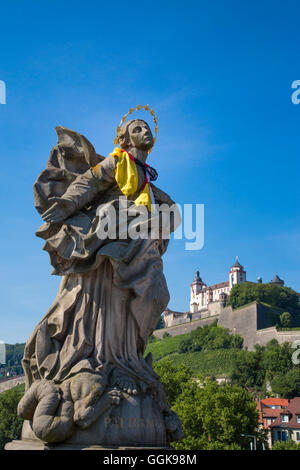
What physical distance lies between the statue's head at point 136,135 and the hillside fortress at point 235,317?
67004 millimetres

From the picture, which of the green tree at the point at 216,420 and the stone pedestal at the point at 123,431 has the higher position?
the stone pedestal at the point at 123,431

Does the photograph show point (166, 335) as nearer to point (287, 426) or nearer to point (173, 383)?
point (287, 426)

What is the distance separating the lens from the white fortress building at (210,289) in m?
113

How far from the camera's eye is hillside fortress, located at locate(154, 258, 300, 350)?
74062mm

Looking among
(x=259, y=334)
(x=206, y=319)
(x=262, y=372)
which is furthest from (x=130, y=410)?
(x=206, y=319)

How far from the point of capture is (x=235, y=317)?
271ft

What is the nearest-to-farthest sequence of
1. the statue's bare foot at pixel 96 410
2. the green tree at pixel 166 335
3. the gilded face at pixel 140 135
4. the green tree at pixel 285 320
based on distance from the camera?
the statue's bare foot at pixel 96 410
the gilded face at pixel 140 135
the green tree at pixel 285 320
the green tree at pixel 166 335

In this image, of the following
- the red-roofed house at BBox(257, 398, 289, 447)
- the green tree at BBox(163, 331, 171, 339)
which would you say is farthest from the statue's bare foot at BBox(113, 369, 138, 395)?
the green tree at BBox(163, 331, 171, 339)

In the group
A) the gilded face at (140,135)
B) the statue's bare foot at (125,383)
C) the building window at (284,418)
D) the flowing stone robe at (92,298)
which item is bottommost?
the building window at (284,418)

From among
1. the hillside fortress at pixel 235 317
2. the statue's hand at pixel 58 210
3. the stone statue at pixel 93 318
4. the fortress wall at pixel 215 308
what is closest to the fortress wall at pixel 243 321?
the hillside fortress at pixel 235 317

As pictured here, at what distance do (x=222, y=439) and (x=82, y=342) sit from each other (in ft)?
83.6

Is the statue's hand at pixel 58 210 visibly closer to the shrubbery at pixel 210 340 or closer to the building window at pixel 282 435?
the building window at pixel 282 435
